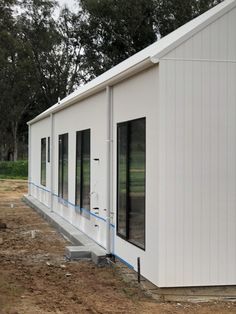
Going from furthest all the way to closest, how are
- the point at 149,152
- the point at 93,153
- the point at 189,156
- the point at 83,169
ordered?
the point at 83,169
the point at 93,153
the point at 149,152
the point at 189,156

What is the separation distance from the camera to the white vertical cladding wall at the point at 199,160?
6.87m

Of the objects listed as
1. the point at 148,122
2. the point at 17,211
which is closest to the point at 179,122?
the point at 148,122

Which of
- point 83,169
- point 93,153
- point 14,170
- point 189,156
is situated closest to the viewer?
point 189,156

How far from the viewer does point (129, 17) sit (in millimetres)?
44219

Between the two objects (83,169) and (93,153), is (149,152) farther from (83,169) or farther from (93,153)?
(83,169)

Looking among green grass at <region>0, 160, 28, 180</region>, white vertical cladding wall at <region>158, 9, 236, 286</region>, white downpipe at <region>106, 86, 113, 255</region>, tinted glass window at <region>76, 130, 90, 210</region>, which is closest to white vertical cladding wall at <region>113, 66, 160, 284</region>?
white vertical cladding wall at <region>158, 9, 236, 286</region>

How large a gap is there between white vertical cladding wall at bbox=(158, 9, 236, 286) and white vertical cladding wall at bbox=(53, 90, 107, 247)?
2.89 metres

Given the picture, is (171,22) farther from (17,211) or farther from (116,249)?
(116,249)

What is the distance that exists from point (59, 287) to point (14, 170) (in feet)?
112

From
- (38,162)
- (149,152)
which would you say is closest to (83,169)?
(149,152)

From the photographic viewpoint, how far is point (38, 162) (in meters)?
19.6

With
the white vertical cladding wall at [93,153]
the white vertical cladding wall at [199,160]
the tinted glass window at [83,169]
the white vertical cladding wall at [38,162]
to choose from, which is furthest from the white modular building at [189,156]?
the white vertical cladding wall at [38,162]

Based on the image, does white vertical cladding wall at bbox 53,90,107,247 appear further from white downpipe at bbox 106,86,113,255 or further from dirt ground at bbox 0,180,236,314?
dirt ground at bbox 0,180,236,314

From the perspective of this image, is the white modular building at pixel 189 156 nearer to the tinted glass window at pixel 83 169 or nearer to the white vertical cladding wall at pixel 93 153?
the white vertical cladding wall at pixel 93 153
